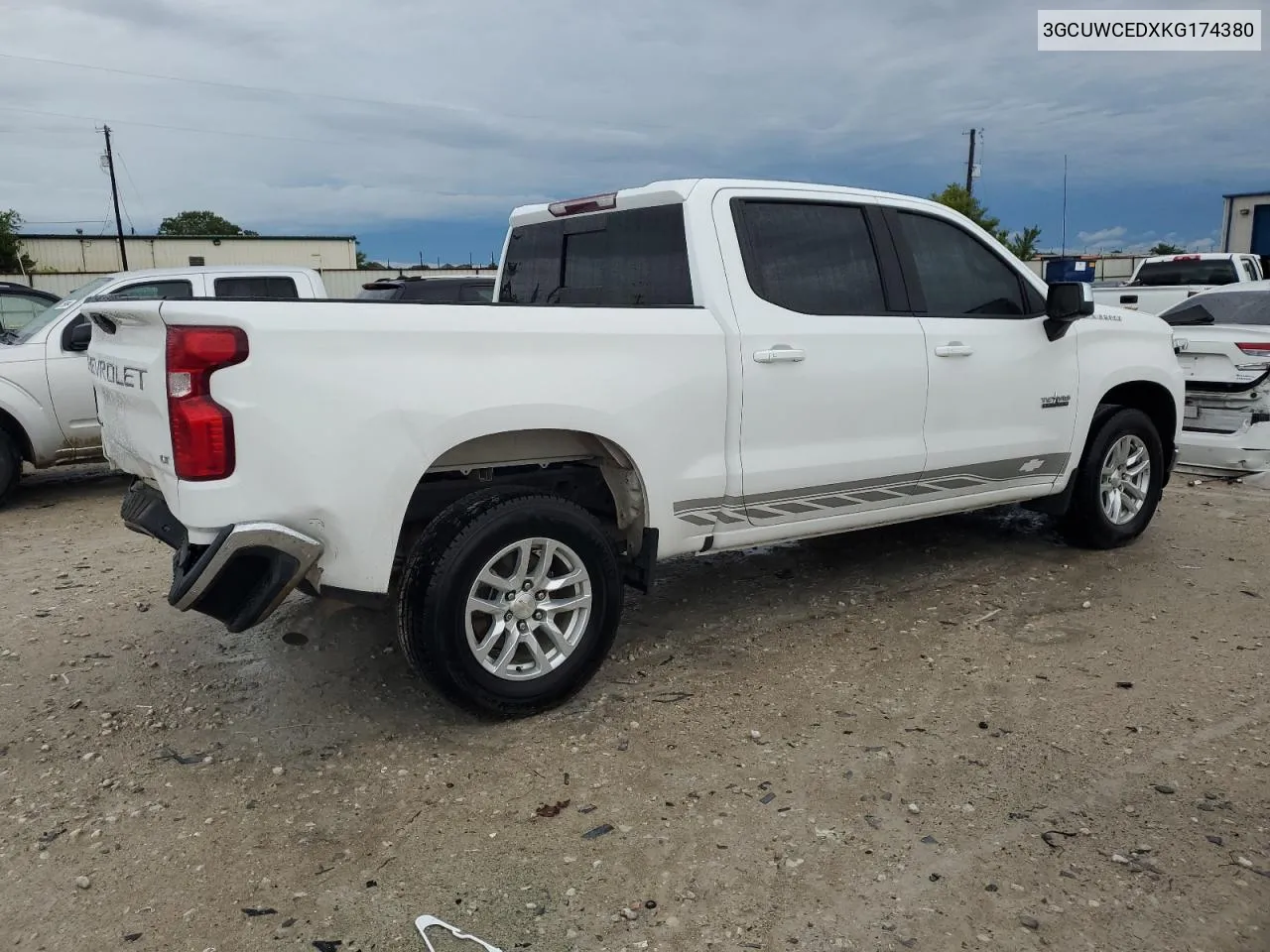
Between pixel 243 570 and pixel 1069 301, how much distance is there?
13.7 feet

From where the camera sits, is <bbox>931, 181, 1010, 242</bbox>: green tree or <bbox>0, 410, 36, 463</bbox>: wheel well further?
<bbox>931, 181, 1010, 242</bbox>: green tree

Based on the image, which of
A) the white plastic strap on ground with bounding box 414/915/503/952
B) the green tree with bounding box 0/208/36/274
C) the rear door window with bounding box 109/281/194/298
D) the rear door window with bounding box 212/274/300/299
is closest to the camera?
the white plastic strap on ground with bounding box 414/915/503/952

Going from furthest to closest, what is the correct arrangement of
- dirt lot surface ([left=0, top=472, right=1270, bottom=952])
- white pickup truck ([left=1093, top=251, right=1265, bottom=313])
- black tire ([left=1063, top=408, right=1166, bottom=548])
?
white pickup truck ([left=1093, top=251, right=1265, bottom=313]), black tire ([left=1063, top=408, right=1166, bottom=548]), dirt lot surface ([left=0, top=472, right=1270, bottom=952])

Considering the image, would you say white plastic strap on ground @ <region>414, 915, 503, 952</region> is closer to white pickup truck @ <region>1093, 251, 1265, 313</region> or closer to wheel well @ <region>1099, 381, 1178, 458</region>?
wheel well @ <region>1099, 381, 1178, 458</region>

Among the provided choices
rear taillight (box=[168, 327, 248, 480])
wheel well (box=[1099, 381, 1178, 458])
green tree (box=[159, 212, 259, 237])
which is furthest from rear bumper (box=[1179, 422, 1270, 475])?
green tree (box=[159, 212, 259, 237])

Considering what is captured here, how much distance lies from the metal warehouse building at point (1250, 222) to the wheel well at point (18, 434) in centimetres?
3150

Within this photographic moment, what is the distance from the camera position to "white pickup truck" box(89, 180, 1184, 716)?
320cm

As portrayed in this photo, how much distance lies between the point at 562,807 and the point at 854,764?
1.03 metres

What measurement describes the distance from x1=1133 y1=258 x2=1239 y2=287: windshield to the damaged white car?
8964 mm

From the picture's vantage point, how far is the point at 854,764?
11.3 feet

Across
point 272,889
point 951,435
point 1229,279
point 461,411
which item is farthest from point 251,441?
point 1229,279

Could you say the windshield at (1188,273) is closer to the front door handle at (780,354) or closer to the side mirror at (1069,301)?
the side mirror at (1069,301)

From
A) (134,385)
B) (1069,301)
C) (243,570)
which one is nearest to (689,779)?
(243,570)

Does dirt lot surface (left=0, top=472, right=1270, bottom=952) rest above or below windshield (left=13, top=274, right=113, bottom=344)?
below
